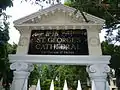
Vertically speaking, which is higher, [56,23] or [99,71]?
[56,23]

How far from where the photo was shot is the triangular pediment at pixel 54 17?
32.1 feet

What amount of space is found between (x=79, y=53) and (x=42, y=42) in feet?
5.77

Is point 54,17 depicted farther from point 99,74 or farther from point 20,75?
point 99,74

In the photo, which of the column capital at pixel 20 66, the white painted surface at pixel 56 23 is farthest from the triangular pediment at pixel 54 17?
the column capital at pixel 20 66

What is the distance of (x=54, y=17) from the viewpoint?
1002 centimetres

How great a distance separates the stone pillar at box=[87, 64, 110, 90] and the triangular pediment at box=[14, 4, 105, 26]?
7.39ft

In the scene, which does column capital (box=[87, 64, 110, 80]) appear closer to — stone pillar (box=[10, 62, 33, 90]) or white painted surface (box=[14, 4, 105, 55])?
white painted surface (box=[14, 4, 105, 55])

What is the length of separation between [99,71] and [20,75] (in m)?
3.32

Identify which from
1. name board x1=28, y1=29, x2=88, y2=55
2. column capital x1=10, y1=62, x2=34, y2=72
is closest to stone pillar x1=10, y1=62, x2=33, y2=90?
column capital x1=10, y1=62, x2=34, y2=72

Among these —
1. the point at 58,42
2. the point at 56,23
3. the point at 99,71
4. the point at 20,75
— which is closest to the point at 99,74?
the point at 99,71

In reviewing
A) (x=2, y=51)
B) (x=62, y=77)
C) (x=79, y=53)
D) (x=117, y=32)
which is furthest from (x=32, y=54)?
(x=62, y=77)

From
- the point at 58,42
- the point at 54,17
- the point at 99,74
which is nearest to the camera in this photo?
the point at 99,74

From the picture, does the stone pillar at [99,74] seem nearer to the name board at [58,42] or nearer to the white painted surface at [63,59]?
the white painted surface at [63,59]

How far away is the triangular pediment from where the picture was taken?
32.1 ft
